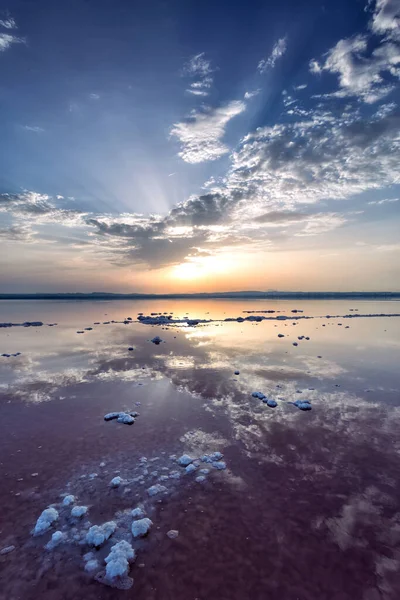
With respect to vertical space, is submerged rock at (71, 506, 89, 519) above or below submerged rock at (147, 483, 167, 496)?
above

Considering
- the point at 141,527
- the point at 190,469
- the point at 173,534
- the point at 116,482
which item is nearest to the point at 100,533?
the point at 141,527

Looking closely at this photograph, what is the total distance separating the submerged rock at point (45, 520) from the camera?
631 cm

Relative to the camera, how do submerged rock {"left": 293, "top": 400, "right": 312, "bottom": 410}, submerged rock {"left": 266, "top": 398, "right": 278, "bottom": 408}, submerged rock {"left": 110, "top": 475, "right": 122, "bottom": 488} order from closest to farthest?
submerged rock {"left": 110, "top": 475, "right": 122, "bottom": 488} → submerged rock {"left": 293, "top": 400, "right": 312, "bottom": 410} → submerged rock {"left": 266, "top": 398, "right": 278, "bottom": 408}

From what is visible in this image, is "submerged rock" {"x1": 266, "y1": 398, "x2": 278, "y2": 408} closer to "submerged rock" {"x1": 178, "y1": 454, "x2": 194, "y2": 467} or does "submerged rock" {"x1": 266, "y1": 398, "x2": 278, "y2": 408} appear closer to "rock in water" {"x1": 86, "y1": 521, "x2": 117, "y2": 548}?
"submerged rock" {"x1": 178, "y1": 454, "x2": 194, "y2": 467}

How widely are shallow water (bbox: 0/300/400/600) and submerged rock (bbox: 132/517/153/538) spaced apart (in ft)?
0.54

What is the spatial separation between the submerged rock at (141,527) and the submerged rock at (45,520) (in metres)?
1.80

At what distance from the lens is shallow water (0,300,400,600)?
5352 mm

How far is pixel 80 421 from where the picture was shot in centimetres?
1160

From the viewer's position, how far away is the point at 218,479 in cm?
808

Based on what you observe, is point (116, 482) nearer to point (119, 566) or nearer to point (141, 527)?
point (141, 527)

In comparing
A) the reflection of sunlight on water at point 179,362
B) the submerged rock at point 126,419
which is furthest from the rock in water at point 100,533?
the reflection of sunlight on water at point 179,362

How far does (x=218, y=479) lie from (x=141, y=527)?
2.46 meters

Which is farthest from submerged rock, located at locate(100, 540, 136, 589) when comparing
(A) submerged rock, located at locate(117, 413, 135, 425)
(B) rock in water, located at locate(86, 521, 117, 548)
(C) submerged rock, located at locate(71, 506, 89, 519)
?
(A) submerged rock, located at locate(117, 413, 135, 425)

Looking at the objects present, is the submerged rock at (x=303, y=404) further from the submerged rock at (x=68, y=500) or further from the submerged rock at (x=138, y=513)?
the submerged rock at (x=68, y=500)
